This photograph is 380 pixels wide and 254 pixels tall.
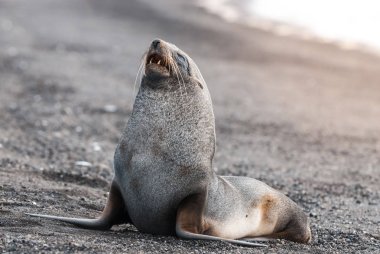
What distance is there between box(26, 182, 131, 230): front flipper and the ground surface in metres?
0.12

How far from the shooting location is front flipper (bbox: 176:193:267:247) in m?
6.82

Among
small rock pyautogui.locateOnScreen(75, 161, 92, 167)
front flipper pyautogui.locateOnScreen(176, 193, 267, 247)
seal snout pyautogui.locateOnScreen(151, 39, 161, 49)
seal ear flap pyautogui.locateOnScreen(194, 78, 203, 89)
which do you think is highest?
seal snout pyautogui.locateOnScreen(151, 39, 161, 49)

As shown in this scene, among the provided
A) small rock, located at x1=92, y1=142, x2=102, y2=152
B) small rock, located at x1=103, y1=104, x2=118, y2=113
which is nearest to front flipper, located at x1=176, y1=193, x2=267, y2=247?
small rock, located at x1=92, y1=142, x2=102, y2=152

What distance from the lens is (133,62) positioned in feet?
65.0

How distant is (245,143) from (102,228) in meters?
5.87

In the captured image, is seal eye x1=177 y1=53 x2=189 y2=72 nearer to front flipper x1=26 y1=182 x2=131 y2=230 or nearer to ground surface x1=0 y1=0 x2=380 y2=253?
front flipper x1=26 y1=182 x2=131 y2=230

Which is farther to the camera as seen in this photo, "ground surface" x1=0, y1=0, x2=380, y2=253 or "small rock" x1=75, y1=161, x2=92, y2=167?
"small rock" x1=75, y1=161, x2=92, y2=167

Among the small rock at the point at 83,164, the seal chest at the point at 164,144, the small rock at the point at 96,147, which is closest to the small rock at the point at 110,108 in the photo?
the small rock at the point at 96,147

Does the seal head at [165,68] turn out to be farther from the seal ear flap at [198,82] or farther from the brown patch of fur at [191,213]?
the brown patch of fur at [191,213]

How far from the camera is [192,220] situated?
6910 mm

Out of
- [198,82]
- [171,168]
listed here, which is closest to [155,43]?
[198,82]

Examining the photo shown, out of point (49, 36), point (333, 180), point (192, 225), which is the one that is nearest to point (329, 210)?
point (333, 180)

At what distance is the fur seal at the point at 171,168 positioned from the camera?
6914 millimetres

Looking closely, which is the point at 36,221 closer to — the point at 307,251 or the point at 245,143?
the point at 307,251
